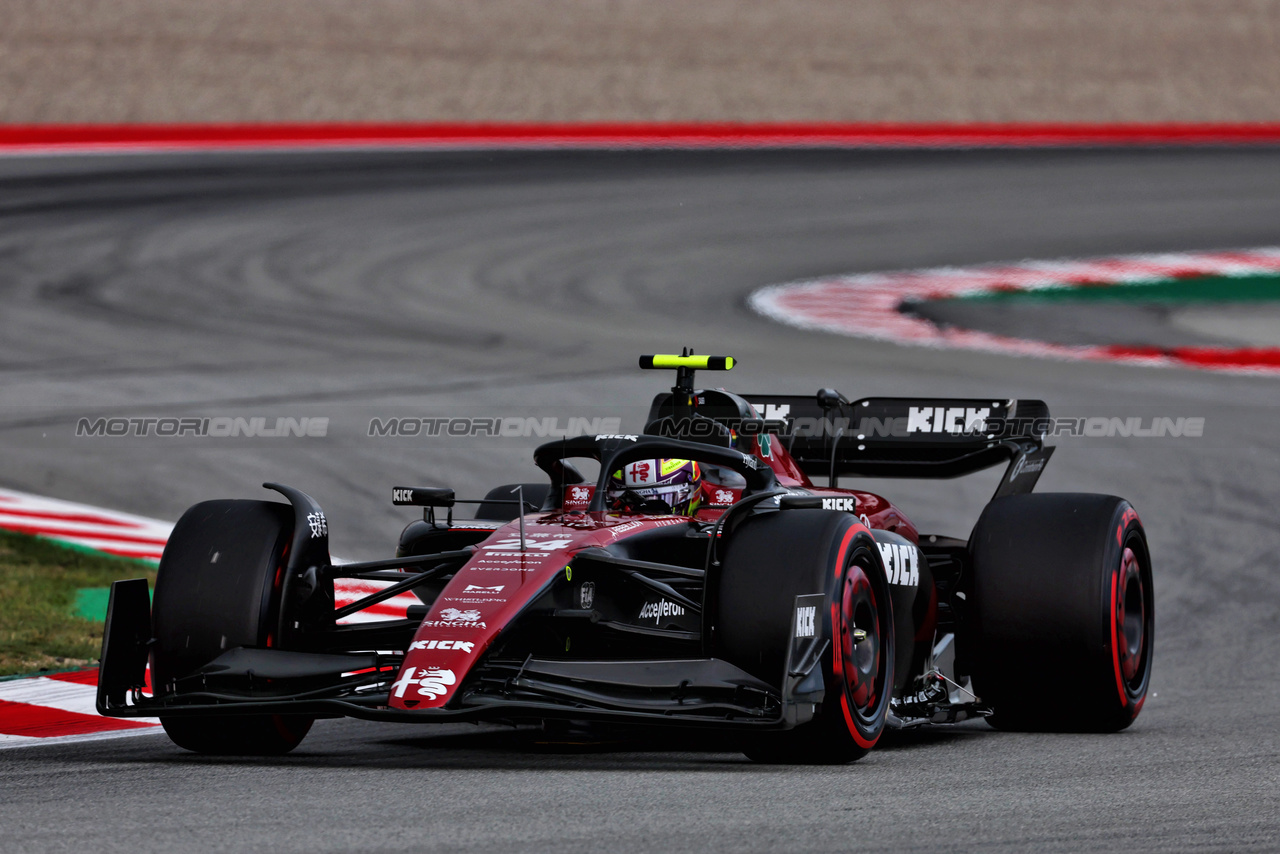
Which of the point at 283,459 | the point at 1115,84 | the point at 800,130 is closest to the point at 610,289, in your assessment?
the point at 283,459

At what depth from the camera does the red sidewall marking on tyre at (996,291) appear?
54.5 feet

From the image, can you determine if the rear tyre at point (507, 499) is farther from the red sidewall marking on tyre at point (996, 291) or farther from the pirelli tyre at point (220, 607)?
the red sidewall marking on tyre at point (996, 291)

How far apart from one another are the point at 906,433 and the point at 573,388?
559 centimetres

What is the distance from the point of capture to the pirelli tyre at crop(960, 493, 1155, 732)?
24.9 ft

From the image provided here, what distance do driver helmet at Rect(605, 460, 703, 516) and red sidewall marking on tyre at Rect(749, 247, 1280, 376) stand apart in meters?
9.49

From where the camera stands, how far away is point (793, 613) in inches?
245

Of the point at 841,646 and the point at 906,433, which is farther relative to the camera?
the point at 906,433

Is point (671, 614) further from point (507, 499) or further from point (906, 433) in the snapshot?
point (906, 433)
